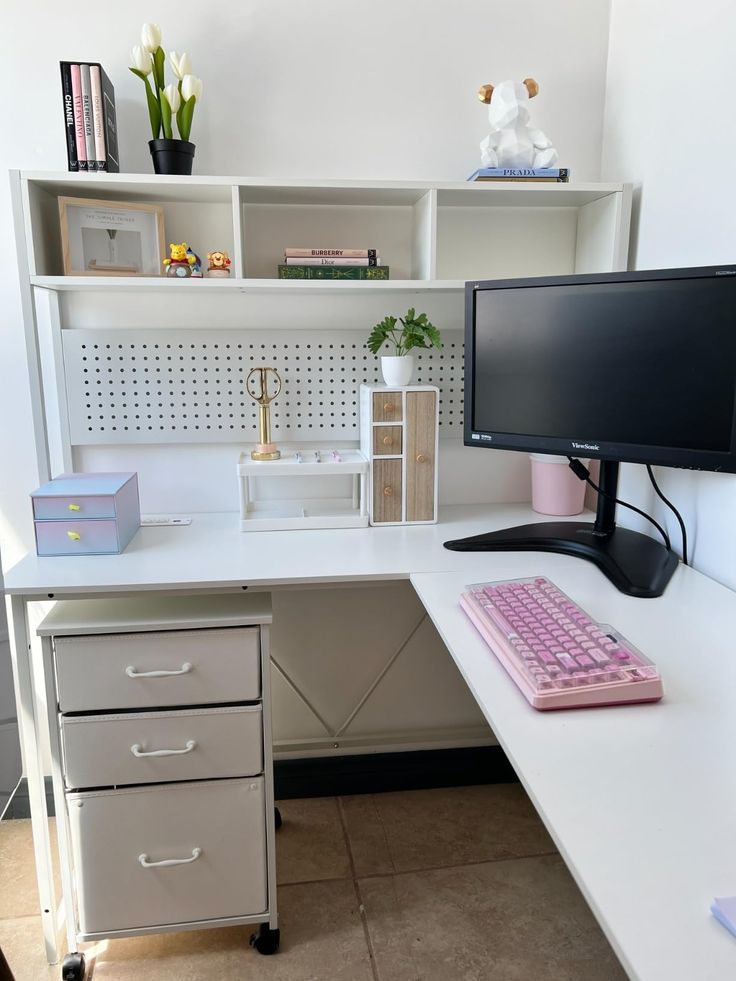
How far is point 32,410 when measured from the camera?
1804 millimetres

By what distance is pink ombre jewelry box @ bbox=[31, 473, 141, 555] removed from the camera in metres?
1.56

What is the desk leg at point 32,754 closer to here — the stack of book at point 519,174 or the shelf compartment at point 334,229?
the shelf compartment at point 334,229

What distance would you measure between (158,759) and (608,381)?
1.21m

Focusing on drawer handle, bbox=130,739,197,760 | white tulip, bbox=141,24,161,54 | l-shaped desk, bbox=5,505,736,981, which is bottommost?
drawer handle, bbox=130,739,197,760

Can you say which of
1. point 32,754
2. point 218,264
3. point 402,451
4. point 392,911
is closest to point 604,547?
point 402,451

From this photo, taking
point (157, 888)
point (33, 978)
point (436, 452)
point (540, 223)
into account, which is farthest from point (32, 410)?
point (540, 223)

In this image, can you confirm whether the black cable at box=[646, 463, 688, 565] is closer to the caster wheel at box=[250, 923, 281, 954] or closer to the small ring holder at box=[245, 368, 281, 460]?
the small ring holder at box=[245, 368, 281, 460]

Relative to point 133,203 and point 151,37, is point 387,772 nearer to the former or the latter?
point 133,203

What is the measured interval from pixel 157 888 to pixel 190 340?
4.20 ft

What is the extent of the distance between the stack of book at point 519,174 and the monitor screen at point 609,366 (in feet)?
0.93

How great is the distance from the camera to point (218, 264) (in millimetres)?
1742

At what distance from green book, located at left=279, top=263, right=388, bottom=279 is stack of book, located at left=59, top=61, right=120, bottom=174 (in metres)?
0.45

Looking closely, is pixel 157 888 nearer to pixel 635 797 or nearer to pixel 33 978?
A: pixel 33 978

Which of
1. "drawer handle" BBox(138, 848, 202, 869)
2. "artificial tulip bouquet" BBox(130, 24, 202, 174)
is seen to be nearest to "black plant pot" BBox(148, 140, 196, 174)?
"artificial tulip bouquet" BBox(130, 24, 202, 174)
